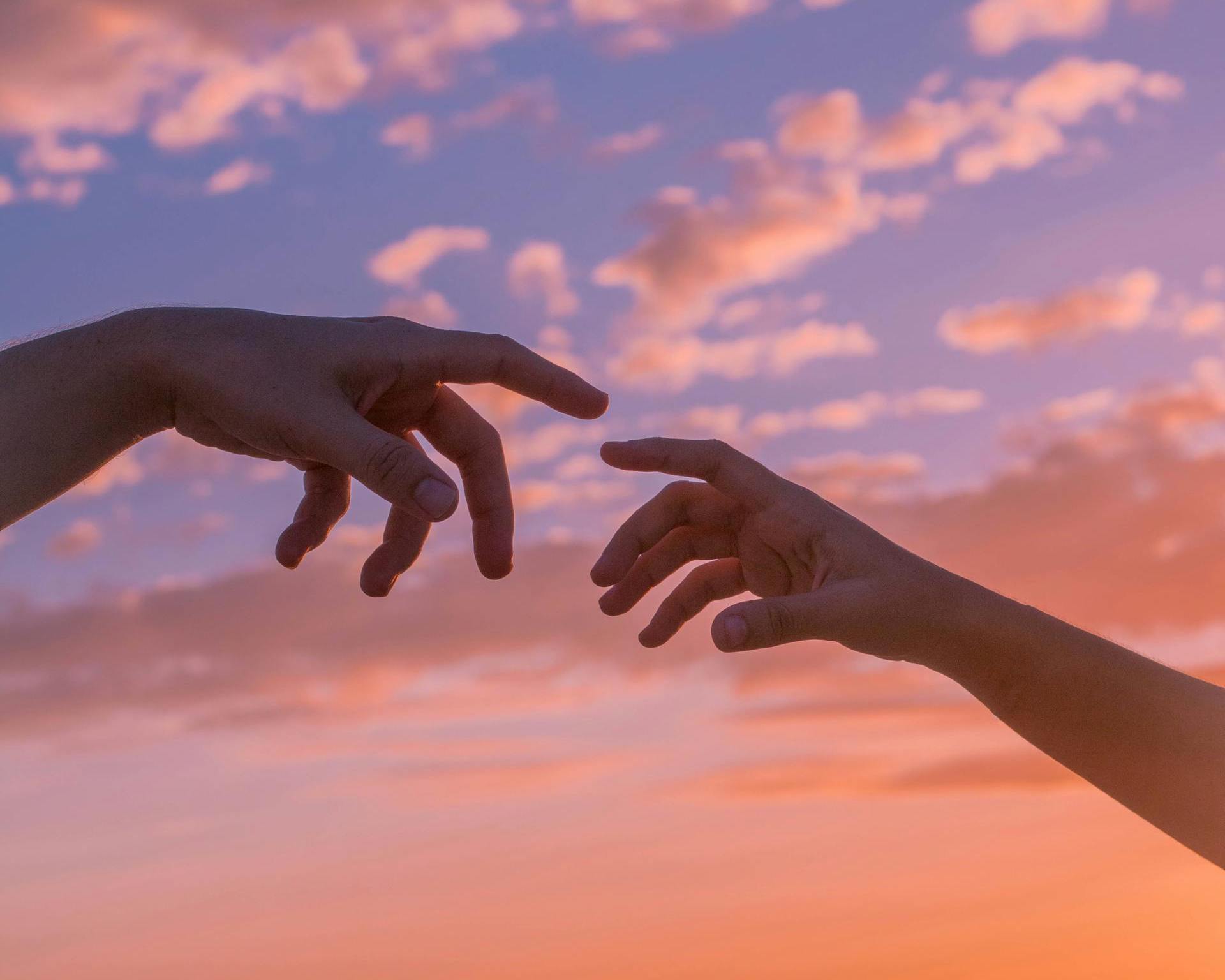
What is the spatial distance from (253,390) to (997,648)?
324 cm

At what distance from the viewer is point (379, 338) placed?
4.85 metres

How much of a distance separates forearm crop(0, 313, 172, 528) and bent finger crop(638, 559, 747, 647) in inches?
97.0

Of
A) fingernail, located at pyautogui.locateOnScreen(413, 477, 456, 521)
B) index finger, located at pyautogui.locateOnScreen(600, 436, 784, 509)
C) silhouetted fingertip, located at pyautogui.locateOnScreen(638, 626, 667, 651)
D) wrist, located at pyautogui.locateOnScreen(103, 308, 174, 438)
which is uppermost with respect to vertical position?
wrist, located at pyautogui.locateOnScreen(103, 308, 174, 438)

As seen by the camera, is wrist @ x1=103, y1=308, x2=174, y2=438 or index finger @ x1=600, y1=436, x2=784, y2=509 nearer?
wrist @ x1=103, y1=308, x2=174, y2=438

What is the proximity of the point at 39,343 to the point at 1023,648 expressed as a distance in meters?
4.36

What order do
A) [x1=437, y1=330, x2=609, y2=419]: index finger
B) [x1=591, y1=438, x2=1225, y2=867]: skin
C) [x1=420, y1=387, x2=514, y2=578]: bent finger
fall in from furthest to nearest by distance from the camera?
[x1=420, y1=387, x2=514, y2=578]: bent finger < [x1=437, y1=330, x2=609, y2=419]: index finger < [x1=591, y1=438, x2=1225, y2=867]: skin

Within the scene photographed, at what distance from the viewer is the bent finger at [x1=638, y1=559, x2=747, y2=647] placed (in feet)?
18.4

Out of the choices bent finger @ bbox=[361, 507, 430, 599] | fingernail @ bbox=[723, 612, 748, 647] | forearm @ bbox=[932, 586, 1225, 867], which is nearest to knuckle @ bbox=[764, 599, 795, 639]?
fingernail @ bbox=[723, 612, 748, 647]

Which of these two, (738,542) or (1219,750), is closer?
(1219,750)

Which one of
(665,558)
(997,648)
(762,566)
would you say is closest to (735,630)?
(762,566)

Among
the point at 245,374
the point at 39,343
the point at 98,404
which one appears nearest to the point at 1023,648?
the point at 245,374

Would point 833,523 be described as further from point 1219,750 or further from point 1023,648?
point 1219,750

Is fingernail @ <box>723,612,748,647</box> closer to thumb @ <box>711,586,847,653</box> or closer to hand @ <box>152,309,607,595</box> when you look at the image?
thumb @ <box>711,586,847,653</box>

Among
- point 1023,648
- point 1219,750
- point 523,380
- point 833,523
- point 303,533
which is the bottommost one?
point 1219,750
